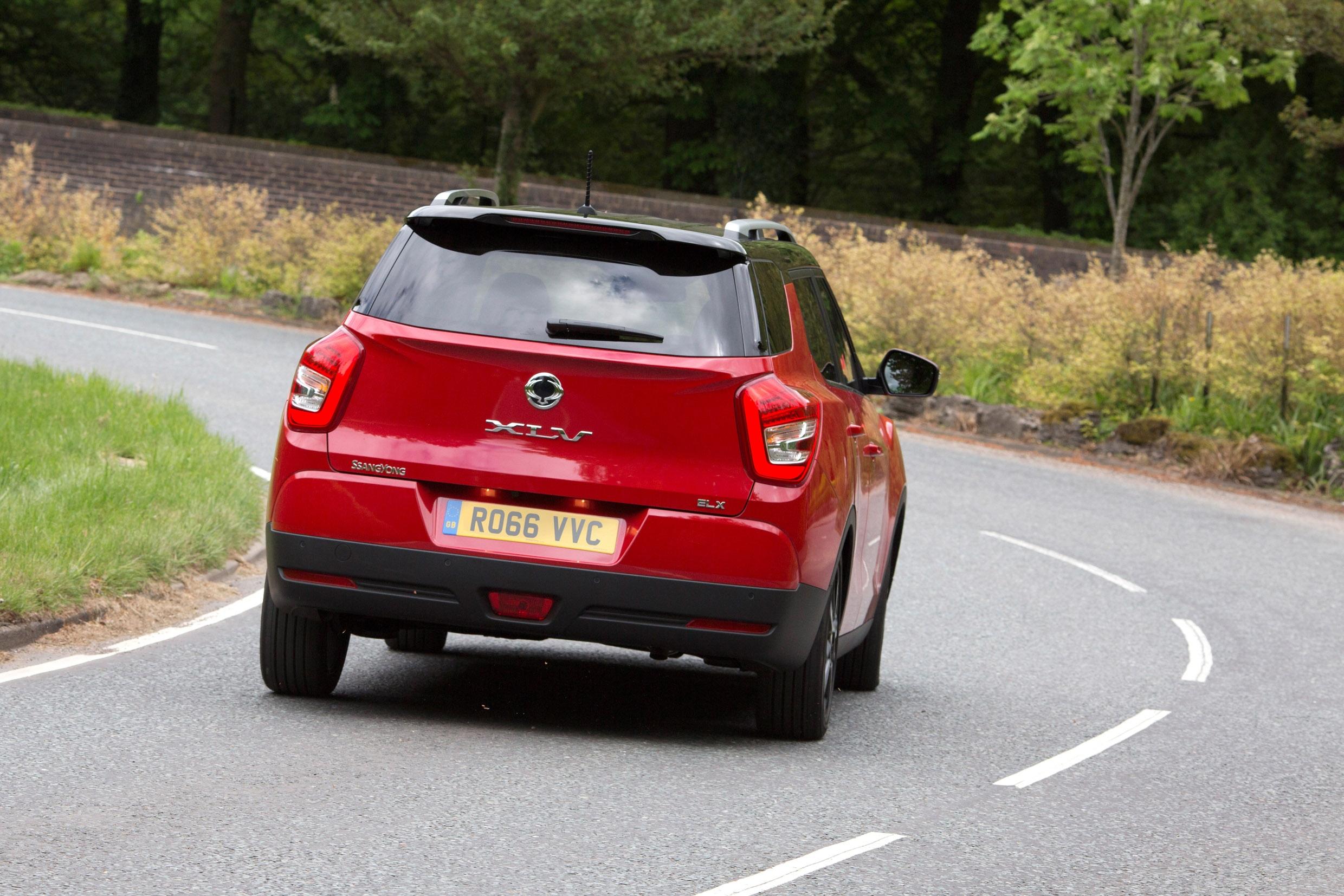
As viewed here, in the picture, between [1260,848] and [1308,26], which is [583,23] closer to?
[1308,26]

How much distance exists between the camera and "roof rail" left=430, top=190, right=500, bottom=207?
6.67 m

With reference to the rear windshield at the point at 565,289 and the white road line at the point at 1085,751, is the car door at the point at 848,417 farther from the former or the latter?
the white road line at the point at 1085,751

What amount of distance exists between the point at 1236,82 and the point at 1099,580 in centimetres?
1869

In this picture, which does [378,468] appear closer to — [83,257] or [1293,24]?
[1293,24]

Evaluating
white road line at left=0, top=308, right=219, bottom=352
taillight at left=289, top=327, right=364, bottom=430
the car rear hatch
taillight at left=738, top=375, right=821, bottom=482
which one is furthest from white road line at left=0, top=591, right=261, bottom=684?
white road line at left=0, top=308, right=219, bottom=352

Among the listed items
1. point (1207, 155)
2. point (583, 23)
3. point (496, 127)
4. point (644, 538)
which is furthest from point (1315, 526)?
point (496, 127)

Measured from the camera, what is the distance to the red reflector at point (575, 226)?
6.24 m

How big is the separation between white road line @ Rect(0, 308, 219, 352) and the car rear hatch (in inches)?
615

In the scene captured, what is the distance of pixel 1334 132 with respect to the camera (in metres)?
30.0

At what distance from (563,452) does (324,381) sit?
2.83ft

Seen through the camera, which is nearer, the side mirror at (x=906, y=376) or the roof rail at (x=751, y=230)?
the roof rail at (x=751, y=230)

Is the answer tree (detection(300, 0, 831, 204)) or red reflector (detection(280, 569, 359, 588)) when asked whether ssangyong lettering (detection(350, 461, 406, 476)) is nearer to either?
red reflector (detection(280, 569, 359, 588))

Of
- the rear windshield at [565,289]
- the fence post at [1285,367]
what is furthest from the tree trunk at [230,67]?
the rear windshield at [565,289]

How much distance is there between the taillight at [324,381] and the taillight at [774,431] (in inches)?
51.6
